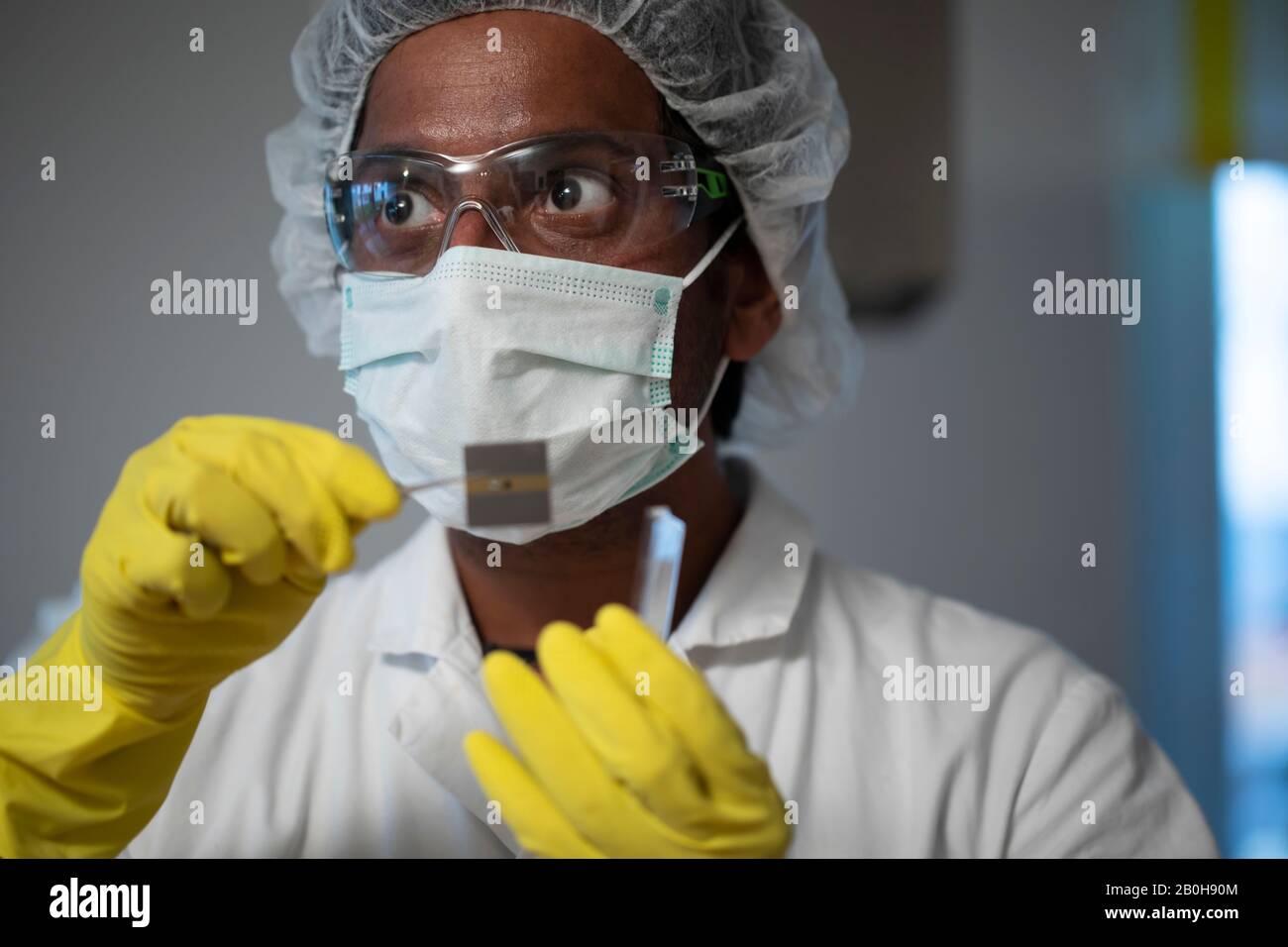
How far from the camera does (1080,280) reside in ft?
9.01

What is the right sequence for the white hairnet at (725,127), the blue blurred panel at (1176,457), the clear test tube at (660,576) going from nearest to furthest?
the clear test tube at (660,576), the white hairnet at (725,127), the blue blurred panel at (1176,457)

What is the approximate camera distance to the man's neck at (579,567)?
1458 mm

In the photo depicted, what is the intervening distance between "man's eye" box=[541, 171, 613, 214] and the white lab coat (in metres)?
0.52

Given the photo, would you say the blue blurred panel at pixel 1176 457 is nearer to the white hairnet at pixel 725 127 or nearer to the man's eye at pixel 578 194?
→ the white hairnet at pixel 725 127

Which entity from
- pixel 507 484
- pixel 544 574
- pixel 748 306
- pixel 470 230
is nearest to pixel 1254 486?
pixel 748 306

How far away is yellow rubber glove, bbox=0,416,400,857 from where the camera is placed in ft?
3.24

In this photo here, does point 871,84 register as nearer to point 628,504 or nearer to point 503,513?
point 628,504

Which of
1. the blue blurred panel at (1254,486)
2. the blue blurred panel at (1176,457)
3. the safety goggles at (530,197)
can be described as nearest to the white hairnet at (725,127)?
the safety goggles at (530,197)

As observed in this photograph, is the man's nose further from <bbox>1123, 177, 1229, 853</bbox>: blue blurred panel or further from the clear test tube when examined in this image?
<bbox>1123, 177, 1229, 853</bbox>: blue blurred panel

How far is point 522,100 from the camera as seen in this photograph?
1291 millimetres

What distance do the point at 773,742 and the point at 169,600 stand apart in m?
0.76

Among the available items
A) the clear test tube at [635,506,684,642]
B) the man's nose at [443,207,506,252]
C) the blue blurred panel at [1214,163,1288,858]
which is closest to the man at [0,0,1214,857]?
the man's nose at [443,207,506,252]

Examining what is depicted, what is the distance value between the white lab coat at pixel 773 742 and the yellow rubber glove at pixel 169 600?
210 millimetres

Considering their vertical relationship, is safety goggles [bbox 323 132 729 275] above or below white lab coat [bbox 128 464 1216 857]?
above
